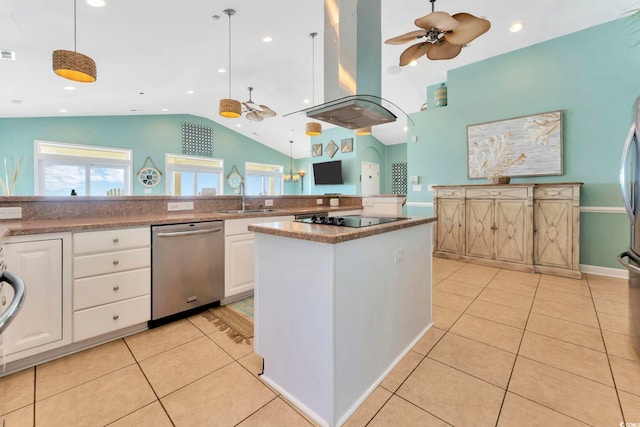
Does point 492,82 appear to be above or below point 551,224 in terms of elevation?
above

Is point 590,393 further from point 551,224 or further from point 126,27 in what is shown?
point 126,27

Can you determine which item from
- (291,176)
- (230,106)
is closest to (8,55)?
(230,106)

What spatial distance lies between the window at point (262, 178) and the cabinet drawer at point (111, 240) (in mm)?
8484

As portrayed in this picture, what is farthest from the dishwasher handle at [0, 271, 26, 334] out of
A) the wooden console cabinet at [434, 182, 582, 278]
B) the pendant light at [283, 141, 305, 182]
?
the pendant light at [283, 141, 305, 182]

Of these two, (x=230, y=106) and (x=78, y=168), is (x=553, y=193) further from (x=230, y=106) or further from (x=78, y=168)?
(x=78, y=168)

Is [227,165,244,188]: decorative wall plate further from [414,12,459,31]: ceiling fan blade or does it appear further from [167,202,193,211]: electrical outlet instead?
[414,12,459,31]: ceiling fan blade

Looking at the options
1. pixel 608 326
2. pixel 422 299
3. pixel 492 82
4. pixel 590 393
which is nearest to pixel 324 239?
pixel 422 299

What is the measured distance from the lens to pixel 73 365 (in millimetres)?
1702

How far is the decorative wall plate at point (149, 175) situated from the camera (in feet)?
25.9

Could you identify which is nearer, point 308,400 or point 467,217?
point 308,400

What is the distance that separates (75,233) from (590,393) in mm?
3252

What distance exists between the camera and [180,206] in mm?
2826

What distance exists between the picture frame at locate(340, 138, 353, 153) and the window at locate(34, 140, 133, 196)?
6.56 meters

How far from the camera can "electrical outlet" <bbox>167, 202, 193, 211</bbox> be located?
2.75 m
